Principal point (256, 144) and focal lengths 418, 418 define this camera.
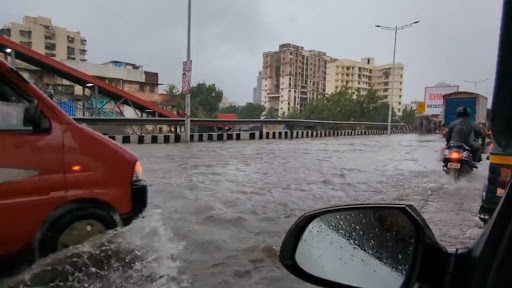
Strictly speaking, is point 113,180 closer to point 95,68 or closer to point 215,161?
point 215,161

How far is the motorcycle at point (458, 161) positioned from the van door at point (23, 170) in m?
6.45

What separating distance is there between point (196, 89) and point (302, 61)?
71.8 ft

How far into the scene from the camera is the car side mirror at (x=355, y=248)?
1.13 m

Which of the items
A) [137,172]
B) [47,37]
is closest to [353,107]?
[47,37]

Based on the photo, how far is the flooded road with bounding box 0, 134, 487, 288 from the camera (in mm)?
3070

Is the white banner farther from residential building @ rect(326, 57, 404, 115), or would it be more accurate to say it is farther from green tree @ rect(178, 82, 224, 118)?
residential building @ rect(326, 57, 404, 115)

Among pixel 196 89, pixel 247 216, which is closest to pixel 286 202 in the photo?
pixel 247 216

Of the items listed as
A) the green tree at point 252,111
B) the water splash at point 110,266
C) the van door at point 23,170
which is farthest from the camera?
the green tree at point 252,111

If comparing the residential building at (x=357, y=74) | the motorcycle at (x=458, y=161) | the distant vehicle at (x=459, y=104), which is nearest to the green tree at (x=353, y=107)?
the residential building at (x=357, y=74)

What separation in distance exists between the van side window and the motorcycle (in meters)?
6.69

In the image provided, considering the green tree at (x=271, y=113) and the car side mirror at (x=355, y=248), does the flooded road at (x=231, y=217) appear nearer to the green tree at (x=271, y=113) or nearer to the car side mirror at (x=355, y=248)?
the car side mirror at (x=355, y=248)

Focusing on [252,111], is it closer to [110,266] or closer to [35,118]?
[110,266]

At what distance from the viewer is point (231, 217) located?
4.93 meters

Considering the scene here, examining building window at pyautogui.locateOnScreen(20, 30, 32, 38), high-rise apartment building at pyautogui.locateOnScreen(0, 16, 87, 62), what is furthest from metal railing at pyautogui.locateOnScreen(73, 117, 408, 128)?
building window at pyautogui.locateOnScreen(20, 30, 32, 38)
